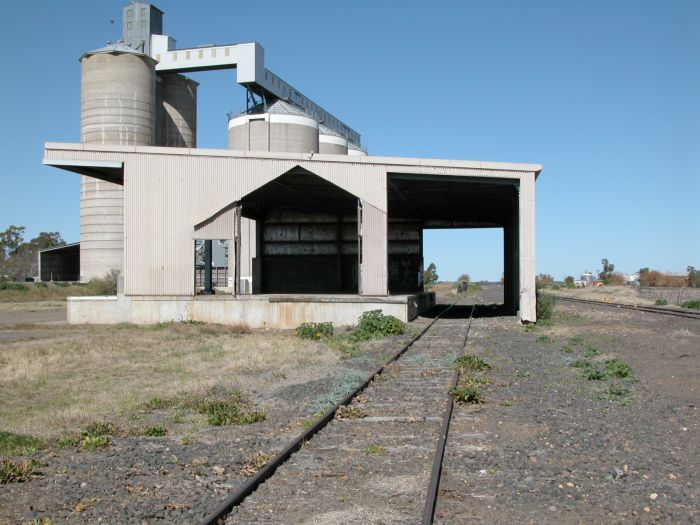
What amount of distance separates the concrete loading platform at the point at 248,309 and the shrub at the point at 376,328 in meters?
1.96

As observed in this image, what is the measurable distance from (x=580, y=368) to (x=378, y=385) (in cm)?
491

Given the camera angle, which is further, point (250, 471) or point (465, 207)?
point (465, 207)

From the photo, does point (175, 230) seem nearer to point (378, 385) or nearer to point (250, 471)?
point (378, 385)

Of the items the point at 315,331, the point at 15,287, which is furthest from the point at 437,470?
the point at 15,287

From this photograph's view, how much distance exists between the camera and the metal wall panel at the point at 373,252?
28.3m

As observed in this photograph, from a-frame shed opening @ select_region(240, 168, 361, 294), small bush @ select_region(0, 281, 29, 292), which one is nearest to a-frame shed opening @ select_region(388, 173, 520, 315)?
a-frame shed opening @ select_region(240, 168, 361, 294)

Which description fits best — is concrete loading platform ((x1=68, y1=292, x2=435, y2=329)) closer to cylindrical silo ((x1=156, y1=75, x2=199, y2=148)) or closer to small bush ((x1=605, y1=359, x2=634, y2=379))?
small bush ((x1=605, y1=359, x2=634, y2=379))

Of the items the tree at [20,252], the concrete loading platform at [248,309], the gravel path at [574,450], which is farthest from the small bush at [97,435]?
the tree at [20,252]

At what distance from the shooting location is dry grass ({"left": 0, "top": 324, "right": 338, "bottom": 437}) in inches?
424

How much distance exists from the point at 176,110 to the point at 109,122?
7771 millimetres

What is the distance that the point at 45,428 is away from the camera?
372 inches

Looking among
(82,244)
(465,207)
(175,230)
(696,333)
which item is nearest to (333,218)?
(465,207)

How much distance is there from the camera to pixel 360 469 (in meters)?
7.05

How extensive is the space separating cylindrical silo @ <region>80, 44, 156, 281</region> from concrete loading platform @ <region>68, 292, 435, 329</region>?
110ft
